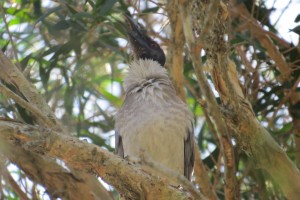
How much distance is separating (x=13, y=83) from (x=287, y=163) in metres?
1.43

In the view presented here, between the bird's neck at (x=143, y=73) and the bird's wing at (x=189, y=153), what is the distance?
1.22 ft

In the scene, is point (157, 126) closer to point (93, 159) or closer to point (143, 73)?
point (143, 73)

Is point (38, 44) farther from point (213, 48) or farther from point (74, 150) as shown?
point (74, 150)

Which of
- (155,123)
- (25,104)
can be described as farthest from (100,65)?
(25,104)

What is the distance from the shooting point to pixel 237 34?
4242mm

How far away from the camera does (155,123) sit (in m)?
3.72

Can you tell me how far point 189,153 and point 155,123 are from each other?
398 millimetres

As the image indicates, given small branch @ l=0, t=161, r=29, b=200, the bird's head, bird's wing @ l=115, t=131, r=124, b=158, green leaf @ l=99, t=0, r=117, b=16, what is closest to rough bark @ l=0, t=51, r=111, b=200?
small branch @ l=0, t=161, r=29, b=200

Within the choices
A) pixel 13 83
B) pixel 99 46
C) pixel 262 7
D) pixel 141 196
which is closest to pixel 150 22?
pixel 99 46

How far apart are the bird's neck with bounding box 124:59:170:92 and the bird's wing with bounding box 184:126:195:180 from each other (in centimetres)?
37

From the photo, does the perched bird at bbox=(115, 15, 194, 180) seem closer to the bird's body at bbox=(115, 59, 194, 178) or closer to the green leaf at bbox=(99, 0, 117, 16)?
the bird's body at bbox=(115, 59, 194, 178)

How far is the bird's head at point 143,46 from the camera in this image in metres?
4.37

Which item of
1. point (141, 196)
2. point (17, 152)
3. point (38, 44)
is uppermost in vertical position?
point (38, 44)

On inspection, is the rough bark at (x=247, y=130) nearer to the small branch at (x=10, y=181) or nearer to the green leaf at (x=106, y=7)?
the green leaf at (x=106, y=7)
